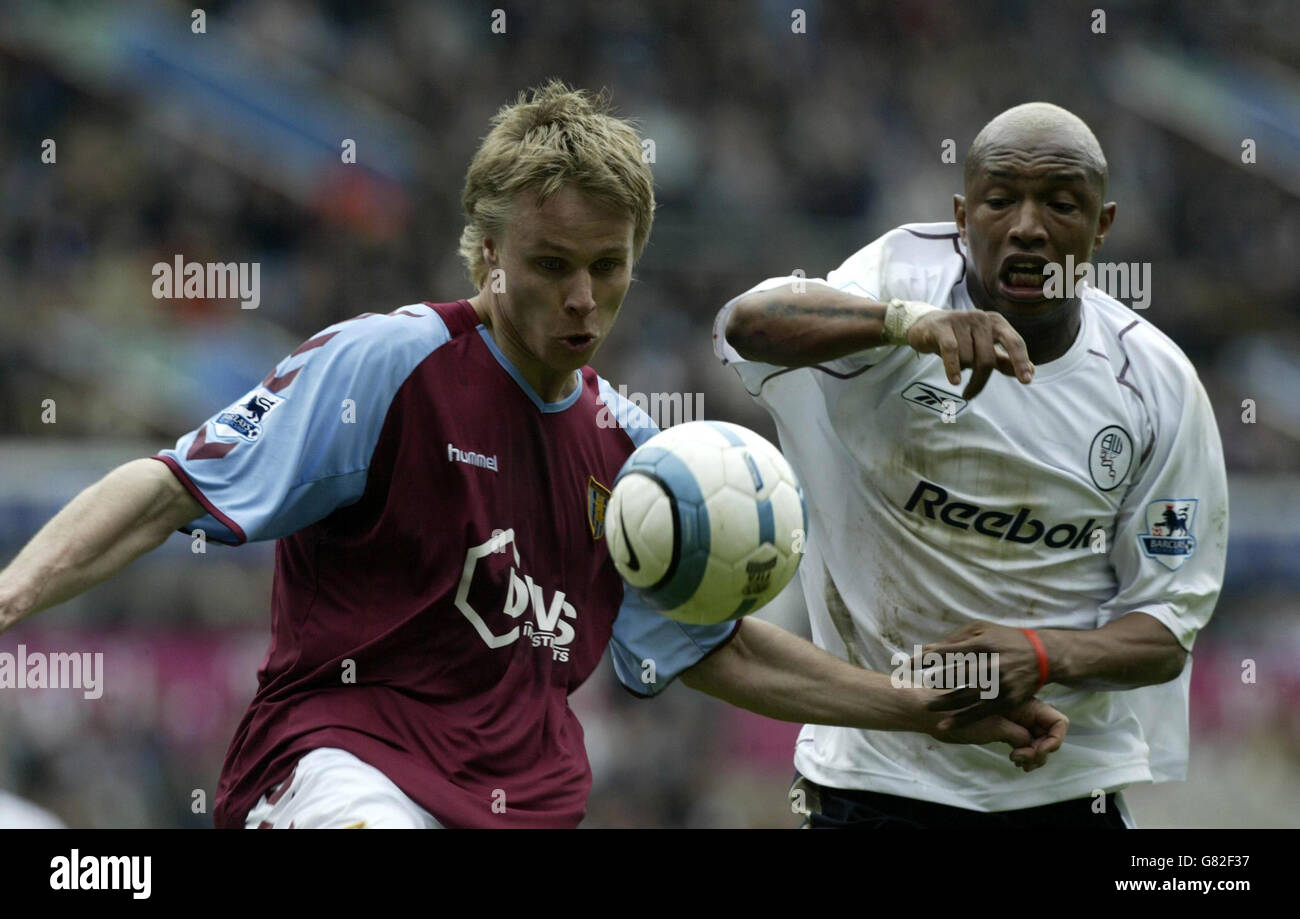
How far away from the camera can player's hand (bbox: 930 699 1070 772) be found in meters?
4.67

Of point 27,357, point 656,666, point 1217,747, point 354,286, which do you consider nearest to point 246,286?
point 354,286

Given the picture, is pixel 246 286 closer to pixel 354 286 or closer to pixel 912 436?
pixel 354 286

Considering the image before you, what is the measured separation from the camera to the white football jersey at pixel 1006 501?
500cm

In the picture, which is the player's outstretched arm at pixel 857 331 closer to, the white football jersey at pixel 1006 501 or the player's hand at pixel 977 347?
the player's hand at pixel 977 347

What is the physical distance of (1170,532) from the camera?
5031 mm

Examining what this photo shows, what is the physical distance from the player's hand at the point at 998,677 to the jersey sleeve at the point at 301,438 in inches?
69.1

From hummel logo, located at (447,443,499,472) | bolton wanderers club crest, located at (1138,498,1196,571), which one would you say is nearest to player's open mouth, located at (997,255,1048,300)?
bolton wanderers club crest, located at (1138,498,1196,571)

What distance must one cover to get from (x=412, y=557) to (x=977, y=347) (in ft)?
5.15

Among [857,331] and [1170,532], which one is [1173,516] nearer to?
[1170,532]

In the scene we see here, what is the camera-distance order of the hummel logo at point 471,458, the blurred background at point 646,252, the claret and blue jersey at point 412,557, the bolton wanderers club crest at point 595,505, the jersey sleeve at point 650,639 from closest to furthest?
the claret and blue jersey at point 412,557 < the hummel logo at point 471,458 < the bolton wanderers club crest at point 595,505 < the jersey sleeve at point 650,639 < the blurred background at point 646,252

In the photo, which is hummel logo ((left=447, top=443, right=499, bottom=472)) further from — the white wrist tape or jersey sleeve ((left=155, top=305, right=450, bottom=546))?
the white wrist tape

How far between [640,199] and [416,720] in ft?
5.07

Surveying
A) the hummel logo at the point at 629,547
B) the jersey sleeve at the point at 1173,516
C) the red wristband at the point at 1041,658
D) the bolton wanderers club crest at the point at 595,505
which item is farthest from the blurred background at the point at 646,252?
the hummel logo at the point at 629,547

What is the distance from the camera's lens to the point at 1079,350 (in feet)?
16.7
